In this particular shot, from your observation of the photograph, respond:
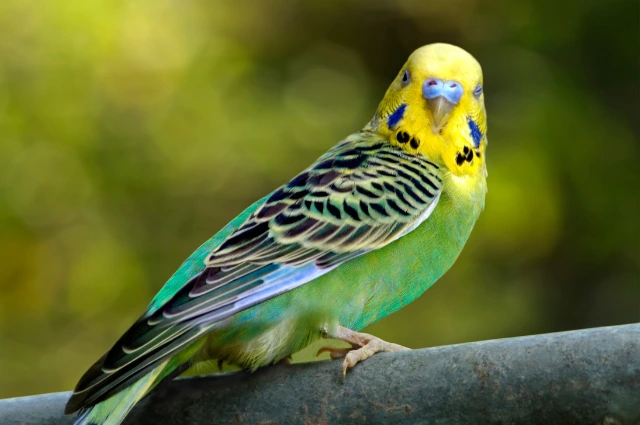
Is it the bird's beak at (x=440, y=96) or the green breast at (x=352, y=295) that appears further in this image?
the bird's beak at (x=440, y=96)

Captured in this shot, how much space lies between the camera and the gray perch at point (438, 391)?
266cm

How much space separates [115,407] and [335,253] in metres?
1.12

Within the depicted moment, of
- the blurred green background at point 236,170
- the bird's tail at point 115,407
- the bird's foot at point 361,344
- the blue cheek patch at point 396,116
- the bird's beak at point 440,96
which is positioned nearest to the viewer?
the bird's tail at point 115,407

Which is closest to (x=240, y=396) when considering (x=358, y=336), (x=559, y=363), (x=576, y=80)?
(x=358, y=336)

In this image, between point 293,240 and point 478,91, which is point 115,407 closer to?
point 293,240

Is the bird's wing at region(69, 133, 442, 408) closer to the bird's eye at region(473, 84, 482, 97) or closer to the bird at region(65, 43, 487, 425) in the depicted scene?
the bird at region(65, 43, 487, 425)

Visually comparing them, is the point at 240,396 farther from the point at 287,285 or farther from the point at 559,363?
the point at 559,363

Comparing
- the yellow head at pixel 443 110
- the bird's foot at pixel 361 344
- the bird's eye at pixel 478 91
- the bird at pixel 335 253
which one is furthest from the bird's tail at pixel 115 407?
the bird's eye at pixel 478 91

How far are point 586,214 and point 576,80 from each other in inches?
53.1

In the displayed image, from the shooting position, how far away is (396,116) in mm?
4746

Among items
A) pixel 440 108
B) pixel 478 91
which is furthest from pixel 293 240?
pixel 478 91

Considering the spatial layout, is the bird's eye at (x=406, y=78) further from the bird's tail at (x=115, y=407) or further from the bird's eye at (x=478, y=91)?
the bird's tail at (x=115, y=407)

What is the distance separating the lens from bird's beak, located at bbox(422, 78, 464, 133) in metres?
4.45

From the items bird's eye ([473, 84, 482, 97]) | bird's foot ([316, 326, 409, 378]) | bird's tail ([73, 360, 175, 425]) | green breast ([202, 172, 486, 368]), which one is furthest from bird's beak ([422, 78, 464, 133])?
bird's tail ([73, 360, 175, 425])
